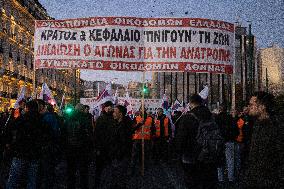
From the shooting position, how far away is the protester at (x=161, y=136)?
58.8 ft

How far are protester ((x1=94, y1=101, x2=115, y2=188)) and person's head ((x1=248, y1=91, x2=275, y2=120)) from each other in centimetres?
468

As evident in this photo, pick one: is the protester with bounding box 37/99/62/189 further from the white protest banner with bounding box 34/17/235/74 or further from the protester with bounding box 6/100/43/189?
the white protest banner with bounding box 34/17/235/74

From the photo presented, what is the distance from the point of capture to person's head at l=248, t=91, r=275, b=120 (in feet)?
14.4

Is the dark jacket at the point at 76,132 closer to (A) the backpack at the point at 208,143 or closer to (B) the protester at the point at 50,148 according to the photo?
(B) the protester at the point at 50,148

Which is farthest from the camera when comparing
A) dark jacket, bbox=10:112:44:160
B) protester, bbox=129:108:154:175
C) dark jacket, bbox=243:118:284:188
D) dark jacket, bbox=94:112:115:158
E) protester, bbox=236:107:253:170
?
protester, bbox=129:108:154:175

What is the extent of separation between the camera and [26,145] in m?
7.29

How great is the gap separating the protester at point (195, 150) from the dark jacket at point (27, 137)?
6.97 feet

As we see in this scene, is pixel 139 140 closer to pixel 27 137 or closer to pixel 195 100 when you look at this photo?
pixel 27 137

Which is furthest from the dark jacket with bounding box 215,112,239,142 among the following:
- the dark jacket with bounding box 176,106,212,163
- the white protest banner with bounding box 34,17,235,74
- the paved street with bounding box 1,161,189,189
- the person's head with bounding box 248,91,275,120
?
the person's head with bounding box 248,91,275,120

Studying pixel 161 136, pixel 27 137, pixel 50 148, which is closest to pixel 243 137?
pixel 161 136

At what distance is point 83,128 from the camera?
9.55 meters

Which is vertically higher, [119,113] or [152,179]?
[119,113]

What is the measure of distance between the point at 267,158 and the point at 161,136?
14.4 m

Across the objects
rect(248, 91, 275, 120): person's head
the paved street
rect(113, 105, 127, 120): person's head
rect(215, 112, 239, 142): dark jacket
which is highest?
rect(248, 91, 275, 120): person's head
